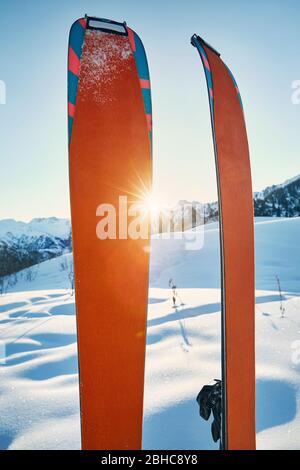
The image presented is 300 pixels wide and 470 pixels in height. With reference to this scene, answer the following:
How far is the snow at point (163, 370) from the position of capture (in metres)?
1.75

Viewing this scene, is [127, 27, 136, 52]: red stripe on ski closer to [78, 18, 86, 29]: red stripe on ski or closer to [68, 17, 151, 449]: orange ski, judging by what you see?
[68, 17, 151, 449]: orange ski

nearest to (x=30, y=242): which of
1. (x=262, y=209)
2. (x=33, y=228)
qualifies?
(x=33, y=228)

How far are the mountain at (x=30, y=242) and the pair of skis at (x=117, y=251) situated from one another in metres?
11.0

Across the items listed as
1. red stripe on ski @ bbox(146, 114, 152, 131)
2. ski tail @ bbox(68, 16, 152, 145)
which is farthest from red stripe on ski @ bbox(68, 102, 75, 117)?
red stripe on ski @ bbox(146, 114, 152, 131)

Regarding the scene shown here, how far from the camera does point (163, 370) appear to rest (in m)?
2.49

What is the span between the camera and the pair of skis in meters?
1.40

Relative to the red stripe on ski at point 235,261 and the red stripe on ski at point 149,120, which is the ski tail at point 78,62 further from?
the red stripe on ski at point 235,261

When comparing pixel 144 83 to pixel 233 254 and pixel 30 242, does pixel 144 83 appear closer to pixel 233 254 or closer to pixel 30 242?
pixel 233 254

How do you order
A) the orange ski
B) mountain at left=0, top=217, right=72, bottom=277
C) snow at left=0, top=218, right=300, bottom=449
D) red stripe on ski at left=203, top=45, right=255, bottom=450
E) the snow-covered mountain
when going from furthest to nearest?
the snow-covered mountain, mountain at left=0, top=217, right=72, bottom=277, snow at left=0, top=218, right=300, bottom=449, red stripe on ski at left=203, top=45, right=255, bottom=450, the orange ski

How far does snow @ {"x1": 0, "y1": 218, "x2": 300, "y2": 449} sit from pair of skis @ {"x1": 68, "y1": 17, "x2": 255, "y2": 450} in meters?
0.42

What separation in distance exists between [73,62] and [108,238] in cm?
95

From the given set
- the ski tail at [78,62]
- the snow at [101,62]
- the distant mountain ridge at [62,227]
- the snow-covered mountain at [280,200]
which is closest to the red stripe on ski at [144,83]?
the ski tail at [78,62]

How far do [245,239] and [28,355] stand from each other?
259cm
